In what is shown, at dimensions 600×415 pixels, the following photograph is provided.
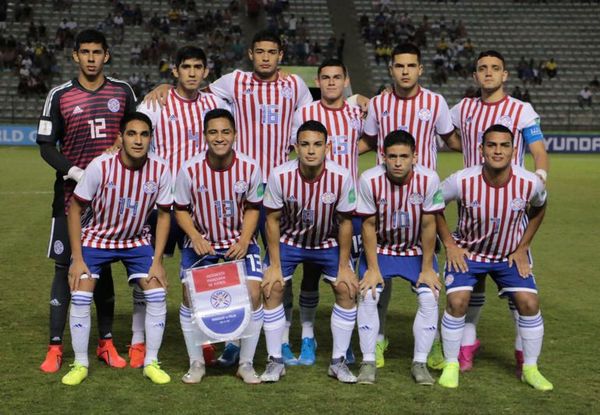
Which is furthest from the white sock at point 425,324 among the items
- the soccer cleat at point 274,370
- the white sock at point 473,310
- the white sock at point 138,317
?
the white sock at point 138,317

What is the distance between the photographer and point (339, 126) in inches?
281

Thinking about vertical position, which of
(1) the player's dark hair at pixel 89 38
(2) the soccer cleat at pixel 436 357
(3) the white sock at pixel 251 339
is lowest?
(2) the soccer cleat at pixel 436 357

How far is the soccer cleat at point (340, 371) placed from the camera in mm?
6309

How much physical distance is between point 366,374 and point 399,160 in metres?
1.43

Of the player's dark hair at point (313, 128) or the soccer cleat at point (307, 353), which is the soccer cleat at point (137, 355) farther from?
the player's dark hair at point (313, 128)

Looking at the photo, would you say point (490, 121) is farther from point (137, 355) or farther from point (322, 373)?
point (137, 355)

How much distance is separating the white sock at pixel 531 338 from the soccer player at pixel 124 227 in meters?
2.39

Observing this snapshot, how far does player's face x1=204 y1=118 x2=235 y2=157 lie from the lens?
635 cm

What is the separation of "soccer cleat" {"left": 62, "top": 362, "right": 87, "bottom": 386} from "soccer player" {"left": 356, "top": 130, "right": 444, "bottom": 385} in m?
1.84

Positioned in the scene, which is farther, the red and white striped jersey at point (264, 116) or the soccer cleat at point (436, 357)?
the red and white striped jersey at point (264, 116)

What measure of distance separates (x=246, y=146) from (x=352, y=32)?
32.9 metres

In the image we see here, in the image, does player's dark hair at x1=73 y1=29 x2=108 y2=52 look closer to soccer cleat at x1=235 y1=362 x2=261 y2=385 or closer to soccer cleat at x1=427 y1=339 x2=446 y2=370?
soccer cleat at x1=235 y1=362 x2=261 y2=385

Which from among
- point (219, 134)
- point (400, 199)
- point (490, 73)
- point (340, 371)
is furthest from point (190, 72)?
point (340, 371)

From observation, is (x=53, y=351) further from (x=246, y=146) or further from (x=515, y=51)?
(x=515, y=51)
